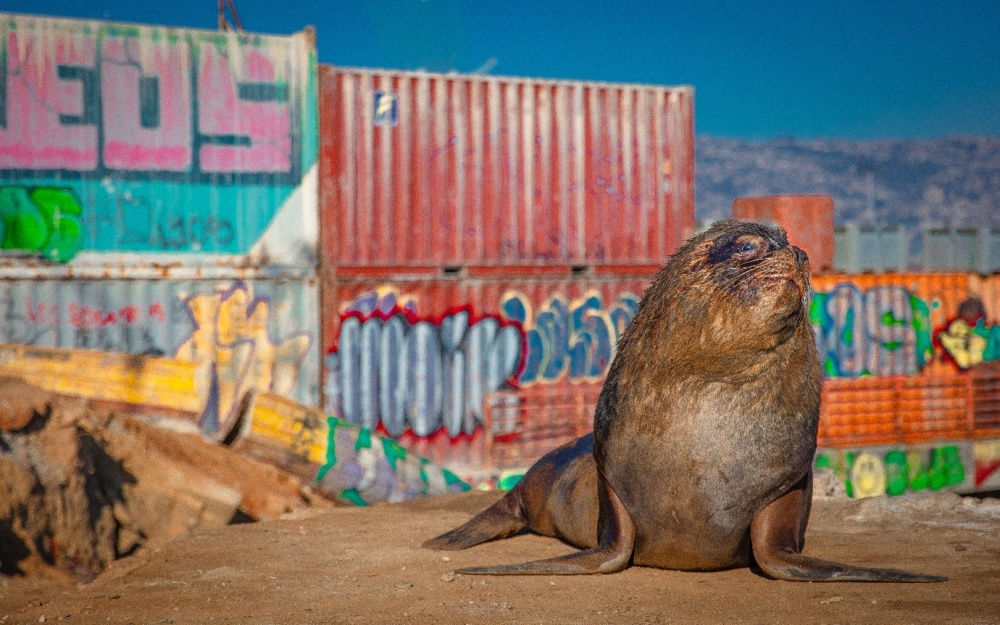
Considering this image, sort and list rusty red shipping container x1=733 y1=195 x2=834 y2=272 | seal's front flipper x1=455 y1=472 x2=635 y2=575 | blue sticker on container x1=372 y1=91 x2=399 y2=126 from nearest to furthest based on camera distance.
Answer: seal's front flipper x1=455 y1=472 x2=635 y2=575 < blue sticker on container x1=372 y1=91 x2=399 y2=126 < rusty red shipping container x1=733 y1=195 x2=834 y2=272

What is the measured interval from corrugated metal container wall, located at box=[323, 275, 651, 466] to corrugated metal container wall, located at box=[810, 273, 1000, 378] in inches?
155

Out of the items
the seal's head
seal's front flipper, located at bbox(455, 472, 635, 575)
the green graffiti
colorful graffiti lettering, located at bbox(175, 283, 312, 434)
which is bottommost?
seal's front flipper, located at bbox(455, 472, 635, 575)

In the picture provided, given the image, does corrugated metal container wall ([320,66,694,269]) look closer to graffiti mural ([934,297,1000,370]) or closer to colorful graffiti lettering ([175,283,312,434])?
colorful graffiti lettering ([175,283,312,434])

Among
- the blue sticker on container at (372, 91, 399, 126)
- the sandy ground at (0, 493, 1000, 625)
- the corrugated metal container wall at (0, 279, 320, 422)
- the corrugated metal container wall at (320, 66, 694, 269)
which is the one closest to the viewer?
the sandy ground at (0, 493, 1000, 625)

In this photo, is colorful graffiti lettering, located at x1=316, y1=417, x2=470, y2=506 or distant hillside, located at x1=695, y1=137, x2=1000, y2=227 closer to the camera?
colorful graffiti lettering, located at x1=316, y1=417, x2=470, y2=506

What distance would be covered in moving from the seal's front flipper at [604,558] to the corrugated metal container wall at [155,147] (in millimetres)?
7789

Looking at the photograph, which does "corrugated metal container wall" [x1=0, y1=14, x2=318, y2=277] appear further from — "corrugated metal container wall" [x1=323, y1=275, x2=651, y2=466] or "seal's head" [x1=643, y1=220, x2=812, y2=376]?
"seal's head" [x1=643, y1=220, x2=812, y2=376]

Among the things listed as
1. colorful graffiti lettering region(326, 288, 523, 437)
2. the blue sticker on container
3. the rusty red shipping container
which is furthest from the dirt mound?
the rusty red shipping container

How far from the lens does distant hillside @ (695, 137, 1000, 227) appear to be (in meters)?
128

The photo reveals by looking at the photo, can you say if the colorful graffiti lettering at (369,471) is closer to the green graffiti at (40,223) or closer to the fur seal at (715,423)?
the green graffiti at (40,223)

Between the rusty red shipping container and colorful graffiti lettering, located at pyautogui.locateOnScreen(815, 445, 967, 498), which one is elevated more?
the rusty red shipping container

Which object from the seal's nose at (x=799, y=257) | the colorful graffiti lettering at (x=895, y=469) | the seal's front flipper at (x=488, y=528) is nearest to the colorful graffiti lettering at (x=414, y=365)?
the colorful graffiti lettering at (x=895, y=469)

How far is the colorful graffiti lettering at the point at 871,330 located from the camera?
15.2 meters

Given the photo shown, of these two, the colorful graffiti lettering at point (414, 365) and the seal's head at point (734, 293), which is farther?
the colorful graffiti lettering at point (414, 365)
